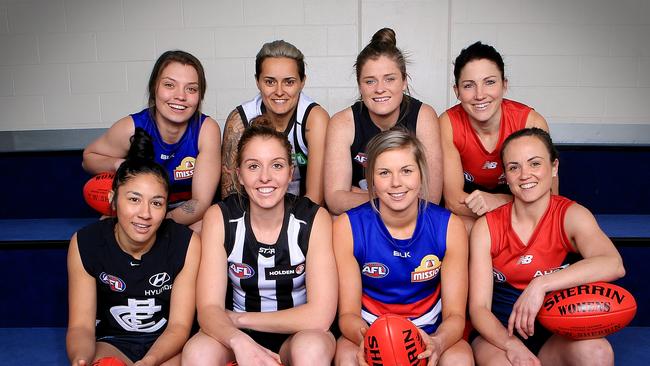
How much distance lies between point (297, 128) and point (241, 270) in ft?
2.36

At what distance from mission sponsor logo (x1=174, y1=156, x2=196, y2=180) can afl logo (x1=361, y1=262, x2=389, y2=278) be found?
2.99 ft

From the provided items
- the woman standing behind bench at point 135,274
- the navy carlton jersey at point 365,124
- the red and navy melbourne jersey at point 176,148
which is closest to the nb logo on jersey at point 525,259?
the navy carlton jersey at point 365,124

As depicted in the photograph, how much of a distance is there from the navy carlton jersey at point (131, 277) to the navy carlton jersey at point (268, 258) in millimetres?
164

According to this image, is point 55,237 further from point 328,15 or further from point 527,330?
point 328,15

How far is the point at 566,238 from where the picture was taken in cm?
196

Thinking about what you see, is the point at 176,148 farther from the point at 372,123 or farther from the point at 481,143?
the point at 481,143

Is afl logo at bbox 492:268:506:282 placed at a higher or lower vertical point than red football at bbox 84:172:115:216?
lower

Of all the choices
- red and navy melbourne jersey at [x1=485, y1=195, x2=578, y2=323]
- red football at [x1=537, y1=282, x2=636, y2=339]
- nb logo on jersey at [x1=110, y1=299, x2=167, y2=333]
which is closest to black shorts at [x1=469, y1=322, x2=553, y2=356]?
red and navy melbourne jersey at [x1=485, y1=195, x2=578, y2=323]

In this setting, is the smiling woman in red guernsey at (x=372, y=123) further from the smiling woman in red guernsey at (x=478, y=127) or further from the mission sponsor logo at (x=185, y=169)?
the mission sponsor logo at (x=185, y=169)

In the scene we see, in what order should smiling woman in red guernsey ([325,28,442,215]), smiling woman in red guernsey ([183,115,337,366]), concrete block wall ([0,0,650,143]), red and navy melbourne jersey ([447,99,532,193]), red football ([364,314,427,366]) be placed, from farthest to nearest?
concrete block wall ([0,0,650,143]) → red and navy melbourne jersey ([447,99,532,193]) → smiling woman in red guernsey ([325,28,442,215]) → smiling woman in red guernsey ([183,115,337,366]) → red football ([364,314,427,366])

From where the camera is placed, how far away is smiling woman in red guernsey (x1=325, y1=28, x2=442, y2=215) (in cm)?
228

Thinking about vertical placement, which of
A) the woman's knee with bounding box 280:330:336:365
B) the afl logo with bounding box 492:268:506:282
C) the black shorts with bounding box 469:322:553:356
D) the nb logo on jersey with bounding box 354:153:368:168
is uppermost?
the nb logo on jersey with bounding box 354:153:368:168

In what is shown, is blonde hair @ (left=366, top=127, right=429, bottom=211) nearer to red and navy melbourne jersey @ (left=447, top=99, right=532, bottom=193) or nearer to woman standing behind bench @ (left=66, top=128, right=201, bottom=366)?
red and navy melbourne jersey @ (left=447, top=99, right=532, bottom=193)

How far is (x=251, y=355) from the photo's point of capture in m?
1.70
